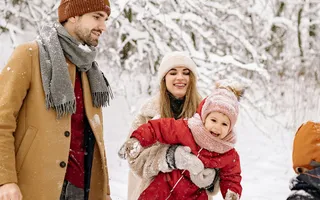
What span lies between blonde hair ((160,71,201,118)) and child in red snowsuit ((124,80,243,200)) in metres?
0.39

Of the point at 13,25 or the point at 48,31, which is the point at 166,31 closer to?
the point at 13,25

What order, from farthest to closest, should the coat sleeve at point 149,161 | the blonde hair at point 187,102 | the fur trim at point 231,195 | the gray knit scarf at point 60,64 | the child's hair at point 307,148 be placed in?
the blonde hair at point 187,102
the coat sleeve at point 149,161
the fur trim at point 231,195
the gray knit scarf at point 60,64
the child's hair at point 307,148

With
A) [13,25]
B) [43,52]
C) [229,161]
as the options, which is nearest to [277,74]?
[13,25]

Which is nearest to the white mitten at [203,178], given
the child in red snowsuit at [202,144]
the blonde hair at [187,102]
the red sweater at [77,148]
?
the child in red snowsuit at [202,144]

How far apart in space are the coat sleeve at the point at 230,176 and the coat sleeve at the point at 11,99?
1.29 m

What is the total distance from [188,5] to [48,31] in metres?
4.40

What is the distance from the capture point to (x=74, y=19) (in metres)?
2.66

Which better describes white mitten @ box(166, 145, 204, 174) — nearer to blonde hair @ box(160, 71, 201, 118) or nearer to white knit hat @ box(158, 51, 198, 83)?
blonde hair @ box(160, 71, 201, 118)

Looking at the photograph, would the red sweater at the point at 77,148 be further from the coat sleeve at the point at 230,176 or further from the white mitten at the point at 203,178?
the coat sleeve at the point at 230,176

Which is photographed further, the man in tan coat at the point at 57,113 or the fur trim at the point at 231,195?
the fur trim at the point at 231,195

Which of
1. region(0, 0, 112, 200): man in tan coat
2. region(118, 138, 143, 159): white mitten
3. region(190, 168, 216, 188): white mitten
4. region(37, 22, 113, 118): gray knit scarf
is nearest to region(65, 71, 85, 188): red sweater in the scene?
region(0, 0, 112, 200): man in tan coat

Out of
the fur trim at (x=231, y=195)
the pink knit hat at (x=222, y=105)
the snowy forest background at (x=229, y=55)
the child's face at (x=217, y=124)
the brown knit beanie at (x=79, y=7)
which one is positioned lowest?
the fur trim at (x=231, y=195)

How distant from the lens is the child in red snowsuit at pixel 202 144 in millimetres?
2771

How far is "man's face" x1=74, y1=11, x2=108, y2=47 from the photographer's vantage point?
8.63 ft
